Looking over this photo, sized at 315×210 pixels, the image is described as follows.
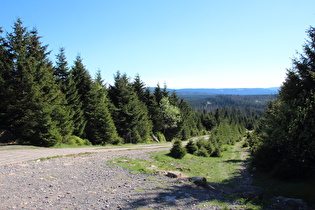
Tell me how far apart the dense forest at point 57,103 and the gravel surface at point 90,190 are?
11511 millimetres

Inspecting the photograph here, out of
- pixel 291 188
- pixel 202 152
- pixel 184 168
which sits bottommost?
pixel 202 152

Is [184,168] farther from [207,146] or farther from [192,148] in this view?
[207,146]

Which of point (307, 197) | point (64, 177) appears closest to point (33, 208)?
point (64, 177)

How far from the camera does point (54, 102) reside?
75.6 ft

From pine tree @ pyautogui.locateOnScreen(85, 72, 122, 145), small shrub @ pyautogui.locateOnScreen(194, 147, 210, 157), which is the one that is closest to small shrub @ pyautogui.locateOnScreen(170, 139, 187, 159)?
small shrub @ pyautogui.locateOnScreen(194, 147, 210, 157)

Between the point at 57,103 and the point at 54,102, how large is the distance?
1.07 feet

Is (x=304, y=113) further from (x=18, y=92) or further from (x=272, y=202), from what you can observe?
(x=18, y=92)

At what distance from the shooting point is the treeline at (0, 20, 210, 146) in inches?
810

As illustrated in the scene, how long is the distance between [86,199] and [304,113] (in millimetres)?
10229

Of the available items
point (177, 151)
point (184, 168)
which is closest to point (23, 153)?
point (184, 168)

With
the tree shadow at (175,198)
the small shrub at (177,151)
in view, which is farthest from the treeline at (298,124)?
the small shrub at (177,151)

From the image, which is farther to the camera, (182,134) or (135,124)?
(182,134)

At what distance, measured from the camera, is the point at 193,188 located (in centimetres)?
857

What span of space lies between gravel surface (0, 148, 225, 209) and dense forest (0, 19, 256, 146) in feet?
37.8
